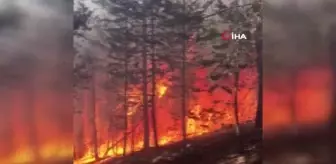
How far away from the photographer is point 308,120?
2109 mm

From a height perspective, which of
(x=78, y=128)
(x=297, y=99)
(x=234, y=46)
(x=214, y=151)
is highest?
(x=234, y=46)

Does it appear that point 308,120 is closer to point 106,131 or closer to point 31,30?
point 106,131

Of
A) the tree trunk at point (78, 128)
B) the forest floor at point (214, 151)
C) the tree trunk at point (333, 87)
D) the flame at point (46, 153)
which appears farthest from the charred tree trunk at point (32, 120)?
the tree trunk at point (333, 87)

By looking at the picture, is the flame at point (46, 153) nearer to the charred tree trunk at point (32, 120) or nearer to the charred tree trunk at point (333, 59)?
the charred tree trunk at point (32, 120)

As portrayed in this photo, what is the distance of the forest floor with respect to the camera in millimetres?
2104

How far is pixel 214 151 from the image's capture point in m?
2.10

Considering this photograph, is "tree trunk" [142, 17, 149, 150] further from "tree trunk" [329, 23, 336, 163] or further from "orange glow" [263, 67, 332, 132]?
"tree trunk" [329, 23, 336, 163]

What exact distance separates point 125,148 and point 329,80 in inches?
40.5

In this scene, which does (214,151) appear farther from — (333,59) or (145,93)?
(333,59)

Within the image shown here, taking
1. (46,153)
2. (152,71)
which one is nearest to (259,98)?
(152,71)

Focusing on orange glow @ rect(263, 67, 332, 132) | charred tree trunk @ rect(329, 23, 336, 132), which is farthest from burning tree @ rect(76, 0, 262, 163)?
charred tree trunk @ rect(329, 23, 336, 132)

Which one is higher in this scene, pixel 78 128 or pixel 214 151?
pixel 78 128

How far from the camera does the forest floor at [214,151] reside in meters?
2.10

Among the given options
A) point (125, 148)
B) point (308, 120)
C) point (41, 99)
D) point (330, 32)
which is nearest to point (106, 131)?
point (125, 148)
